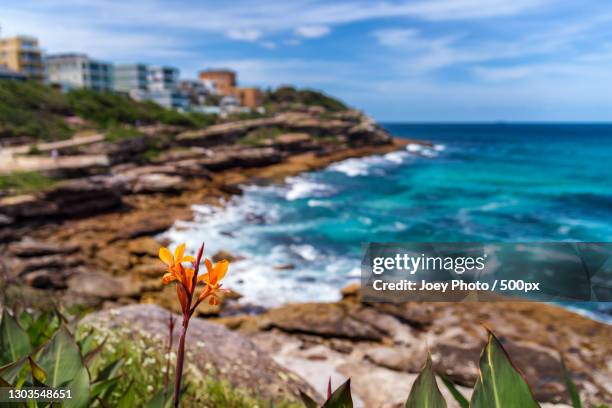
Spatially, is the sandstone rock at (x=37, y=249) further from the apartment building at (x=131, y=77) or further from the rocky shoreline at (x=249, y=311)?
the apartment building at (x=131, y=77)

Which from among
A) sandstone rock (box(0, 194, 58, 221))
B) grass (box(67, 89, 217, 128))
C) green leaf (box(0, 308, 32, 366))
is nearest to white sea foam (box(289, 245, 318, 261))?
sandstone rock (box(0, 194, 58, 221))

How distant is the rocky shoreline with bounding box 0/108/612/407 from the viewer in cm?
835

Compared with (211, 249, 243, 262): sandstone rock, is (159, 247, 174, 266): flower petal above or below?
above

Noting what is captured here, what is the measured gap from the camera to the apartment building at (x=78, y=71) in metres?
58.4

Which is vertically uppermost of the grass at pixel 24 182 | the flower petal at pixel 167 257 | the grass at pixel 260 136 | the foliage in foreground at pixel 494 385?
the flower petal at pixel 167 257

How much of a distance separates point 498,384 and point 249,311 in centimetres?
1166

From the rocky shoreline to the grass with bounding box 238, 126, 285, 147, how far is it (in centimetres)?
1145

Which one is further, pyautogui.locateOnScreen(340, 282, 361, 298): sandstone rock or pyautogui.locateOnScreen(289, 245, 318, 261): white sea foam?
pyautogui.locateOnScreen(289, 245, 318, 261): white sea foam

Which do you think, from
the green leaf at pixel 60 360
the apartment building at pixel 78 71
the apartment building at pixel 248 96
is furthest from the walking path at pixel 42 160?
the apartment building at pixel 248 96

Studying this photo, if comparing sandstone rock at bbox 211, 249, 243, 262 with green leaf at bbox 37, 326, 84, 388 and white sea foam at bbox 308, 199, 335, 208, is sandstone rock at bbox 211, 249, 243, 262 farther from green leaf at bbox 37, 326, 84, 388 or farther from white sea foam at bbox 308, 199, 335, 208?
green leaf at bbox 37, 326, 84, 388

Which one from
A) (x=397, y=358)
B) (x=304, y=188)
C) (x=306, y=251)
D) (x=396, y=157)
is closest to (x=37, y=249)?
(x=306, y=251)

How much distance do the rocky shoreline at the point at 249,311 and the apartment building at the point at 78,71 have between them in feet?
118

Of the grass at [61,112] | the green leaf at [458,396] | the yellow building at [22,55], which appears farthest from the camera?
the yellow building at [22,55]

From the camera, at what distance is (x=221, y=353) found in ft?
17.2
